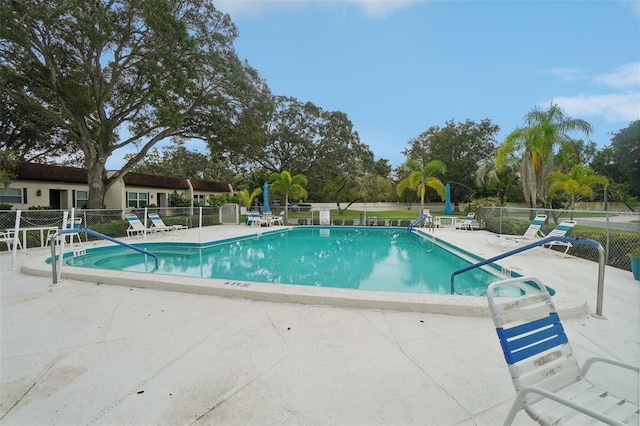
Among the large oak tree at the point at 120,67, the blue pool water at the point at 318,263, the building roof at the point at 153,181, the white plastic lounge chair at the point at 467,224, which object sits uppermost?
the large oak tree at the point at 120,67

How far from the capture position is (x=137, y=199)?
22.9 metres

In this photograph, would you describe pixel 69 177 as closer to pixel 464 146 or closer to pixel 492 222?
pixel 492 222

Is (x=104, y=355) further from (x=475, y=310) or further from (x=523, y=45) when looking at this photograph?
(x=523, y=45)

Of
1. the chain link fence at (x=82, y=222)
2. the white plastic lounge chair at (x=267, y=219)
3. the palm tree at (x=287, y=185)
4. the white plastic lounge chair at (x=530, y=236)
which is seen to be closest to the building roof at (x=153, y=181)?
the chain link fence at (x=82, y=222)

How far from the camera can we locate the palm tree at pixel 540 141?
1202 centimetres

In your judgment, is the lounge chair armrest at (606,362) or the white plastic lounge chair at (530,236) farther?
the white plastic lounge chair at (530,236)

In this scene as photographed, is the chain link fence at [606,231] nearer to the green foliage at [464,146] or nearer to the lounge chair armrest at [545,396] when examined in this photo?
the lounge chair armrest at [545,396]

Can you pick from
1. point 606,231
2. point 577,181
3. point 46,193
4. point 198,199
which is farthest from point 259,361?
point 198,199

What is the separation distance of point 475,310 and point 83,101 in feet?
59.0

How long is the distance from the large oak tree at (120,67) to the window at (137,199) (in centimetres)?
498

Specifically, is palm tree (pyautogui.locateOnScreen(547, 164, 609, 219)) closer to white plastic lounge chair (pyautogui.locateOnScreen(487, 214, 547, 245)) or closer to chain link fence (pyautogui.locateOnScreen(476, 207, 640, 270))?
chain link fence (pyautogui.locateOnScreen(476, 207, 640, 270))

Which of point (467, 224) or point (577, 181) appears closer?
point (577, 181)

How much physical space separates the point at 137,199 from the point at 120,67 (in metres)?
9.93

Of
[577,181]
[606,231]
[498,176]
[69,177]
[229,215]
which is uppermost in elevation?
[498,176]
